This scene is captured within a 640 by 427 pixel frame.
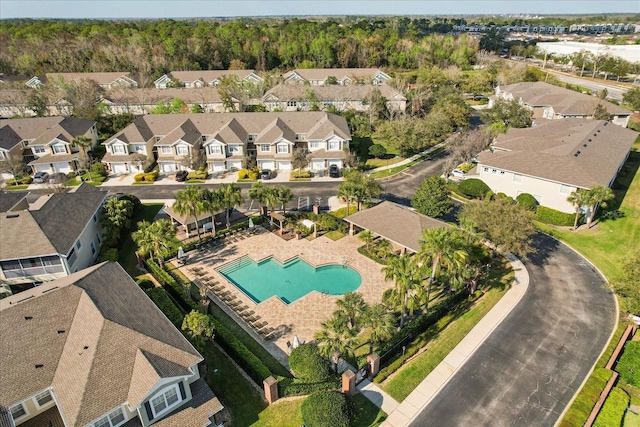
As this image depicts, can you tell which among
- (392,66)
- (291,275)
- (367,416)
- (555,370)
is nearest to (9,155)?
(291,275)

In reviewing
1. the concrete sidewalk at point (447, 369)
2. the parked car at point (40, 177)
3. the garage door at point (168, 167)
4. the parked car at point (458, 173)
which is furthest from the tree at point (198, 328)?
the parked car at point (40, 177)

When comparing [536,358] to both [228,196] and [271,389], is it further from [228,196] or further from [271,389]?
[228,196]

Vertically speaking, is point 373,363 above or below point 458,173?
below

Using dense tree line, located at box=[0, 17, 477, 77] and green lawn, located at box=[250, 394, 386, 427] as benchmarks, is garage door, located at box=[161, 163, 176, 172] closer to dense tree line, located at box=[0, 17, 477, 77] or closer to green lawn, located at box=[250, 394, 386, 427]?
green lawn, located at box=[250, 394, 386, 427]

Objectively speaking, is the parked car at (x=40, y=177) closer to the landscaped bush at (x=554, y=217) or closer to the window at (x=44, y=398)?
the window at (x=44, y=398)

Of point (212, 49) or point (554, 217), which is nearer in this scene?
point (554, 217)

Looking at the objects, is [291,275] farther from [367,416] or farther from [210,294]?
[367,416]

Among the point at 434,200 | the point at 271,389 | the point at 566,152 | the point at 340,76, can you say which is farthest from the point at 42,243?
the point at 340,76

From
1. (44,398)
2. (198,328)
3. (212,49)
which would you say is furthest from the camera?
(212,49)
